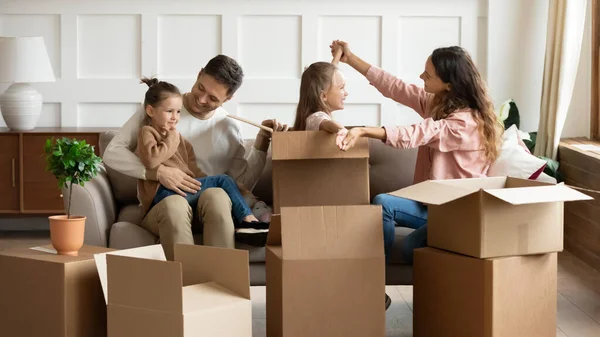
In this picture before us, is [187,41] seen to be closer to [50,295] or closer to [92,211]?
[92,211]

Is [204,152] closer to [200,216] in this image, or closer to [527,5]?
[200,216]

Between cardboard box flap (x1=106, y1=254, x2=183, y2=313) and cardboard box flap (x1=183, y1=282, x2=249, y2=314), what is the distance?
0.20 feet

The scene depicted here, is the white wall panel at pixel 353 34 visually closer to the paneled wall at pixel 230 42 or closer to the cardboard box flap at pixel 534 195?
the paneled wall at pixel 230 42

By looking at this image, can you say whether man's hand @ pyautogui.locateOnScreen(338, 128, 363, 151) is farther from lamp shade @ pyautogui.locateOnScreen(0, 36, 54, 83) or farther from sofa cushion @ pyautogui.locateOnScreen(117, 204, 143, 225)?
lamp shade @ pyautogui.locateOnScreen(0, 36, 54, 83)

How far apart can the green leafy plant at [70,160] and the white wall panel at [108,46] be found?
8.17 feet

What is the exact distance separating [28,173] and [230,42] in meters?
Answer: 1.33

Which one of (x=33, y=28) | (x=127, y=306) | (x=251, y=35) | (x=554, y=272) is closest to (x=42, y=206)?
(x=33, y=28)

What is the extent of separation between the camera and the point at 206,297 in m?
2.70

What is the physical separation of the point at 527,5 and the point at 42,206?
290 centimetres

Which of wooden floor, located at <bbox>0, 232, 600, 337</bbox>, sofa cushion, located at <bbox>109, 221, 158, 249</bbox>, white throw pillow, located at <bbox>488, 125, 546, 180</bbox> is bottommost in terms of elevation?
wooden floor, located at <bbox>0, 232, 600, 337</bbox>

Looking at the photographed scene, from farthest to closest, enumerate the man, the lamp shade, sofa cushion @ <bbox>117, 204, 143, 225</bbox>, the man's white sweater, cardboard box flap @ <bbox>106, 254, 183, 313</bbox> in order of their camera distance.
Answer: the lamp shade → the man's white sweater → sofa cushion @ <bbox>117, 204, 143, 225</bbox> → the man → cardboard box flap @ <bbox>106, 254, 183, 313</bbox>

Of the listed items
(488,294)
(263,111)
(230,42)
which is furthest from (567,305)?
(230,42)

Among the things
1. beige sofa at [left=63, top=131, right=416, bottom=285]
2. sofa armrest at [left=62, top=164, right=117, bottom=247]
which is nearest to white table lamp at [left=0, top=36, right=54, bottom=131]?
beige sofa at [left=63, top=131, right=416, bottom=285]

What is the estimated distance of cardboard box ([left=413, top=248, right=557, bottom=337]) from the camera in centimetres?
282
